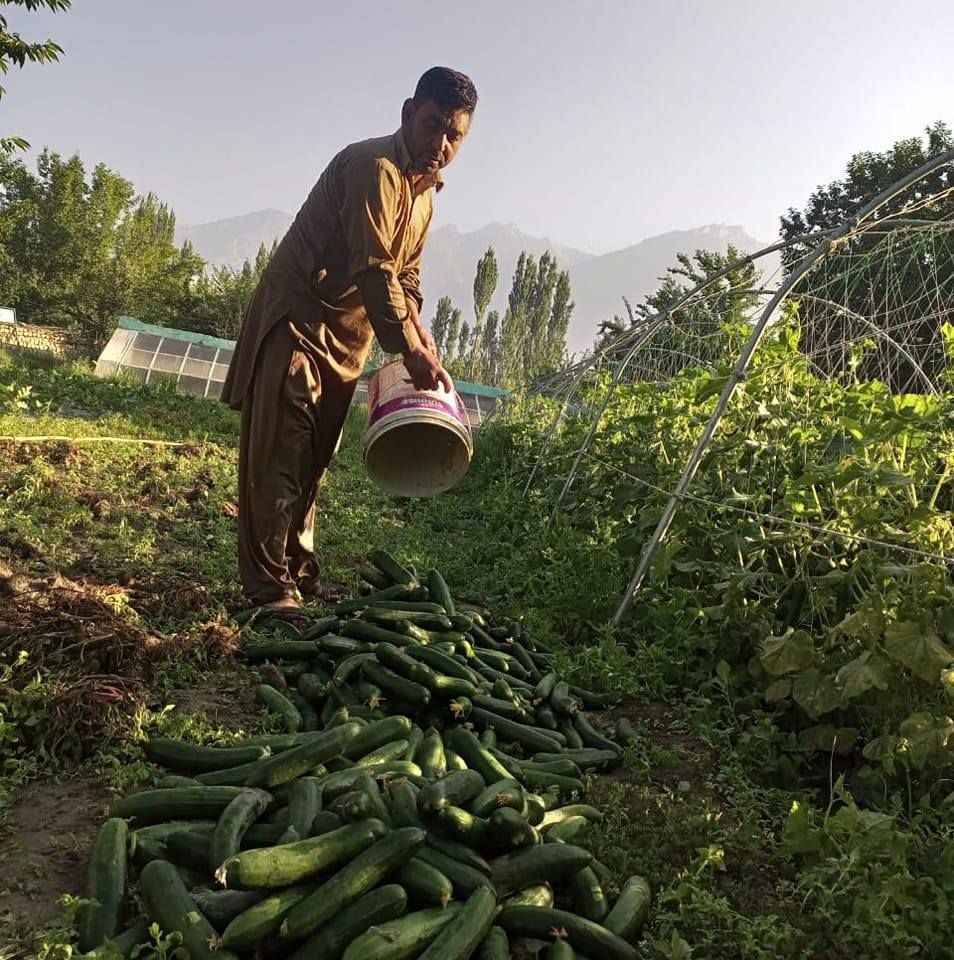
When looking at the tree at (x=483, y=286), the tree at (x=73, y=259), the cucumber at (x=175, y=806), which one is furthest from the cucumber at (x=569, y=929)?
the tree at (x=483, y=286)

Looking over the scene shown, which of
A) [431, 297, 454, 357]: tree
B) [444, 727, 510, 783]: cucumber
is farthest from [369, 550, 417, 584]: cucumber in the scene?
[431, 297, 454, 357]: tree

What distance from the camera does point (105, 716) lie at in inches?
117

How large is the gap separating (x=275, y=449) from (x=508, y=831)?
2764 millimetres

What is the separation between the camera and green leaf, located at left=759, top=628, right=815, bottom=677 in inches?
142

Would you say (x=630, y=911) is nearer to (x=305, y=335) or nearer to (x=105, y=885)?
(x=105, y=885)

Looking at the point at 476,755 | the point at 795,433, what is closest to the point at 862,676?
the point at 476,755

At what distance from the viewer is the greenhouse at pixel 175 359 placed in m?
22.8

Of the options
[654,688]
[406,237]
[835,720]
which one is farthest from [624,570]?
[406,237]

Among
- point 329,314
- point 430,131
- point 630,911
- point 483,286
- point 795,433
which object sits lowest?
point 630,911

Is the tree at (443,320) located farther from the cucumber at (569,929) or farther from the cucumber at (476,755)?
the cucumber at (569,929)

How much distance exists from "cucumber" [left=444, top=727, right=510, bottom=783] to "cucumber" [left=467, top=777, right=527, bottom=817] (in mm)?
224

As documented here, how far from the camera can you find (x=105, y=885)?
2.11m

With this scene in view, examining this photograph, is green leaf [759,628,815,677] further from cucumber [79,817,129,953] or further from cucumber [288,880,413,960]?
cucumber [79,817,129,953]

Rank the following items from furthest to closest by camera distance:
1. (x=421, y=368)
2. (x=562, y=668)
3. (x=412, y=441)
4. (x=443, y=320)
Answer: (x=443, y=320), (x=412, y=441), (x=562, y=668), (x=421, y=368)
